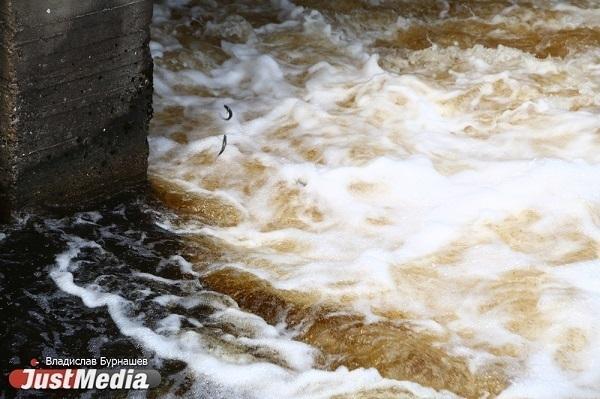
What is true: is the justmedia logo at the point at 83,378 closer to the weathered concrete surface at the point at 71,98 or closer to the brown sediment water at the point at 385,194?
the brown sediment water at the point at 385,194

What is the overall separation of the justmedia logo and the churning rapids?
0.38 ft

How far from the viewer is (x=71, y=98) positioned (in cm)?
505

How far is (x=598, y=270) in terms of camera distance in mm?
4945

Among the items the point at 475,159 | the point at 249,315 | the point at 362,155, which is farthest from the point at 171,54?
the point at 249,315

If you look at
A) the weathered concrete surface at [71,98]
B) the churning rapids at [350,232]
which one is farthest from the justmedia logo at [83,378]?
the weathered concrete surface at [71,98]

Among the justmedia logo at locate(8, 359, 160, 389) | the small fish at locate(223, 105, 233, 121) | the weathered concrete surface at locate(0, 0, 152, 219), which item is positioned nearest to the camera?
the justmedia logo at locate(8, 359, 160, 389)

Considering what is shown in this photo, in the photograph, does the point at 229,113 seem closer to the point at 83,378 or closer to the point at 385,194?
the point at 385,194

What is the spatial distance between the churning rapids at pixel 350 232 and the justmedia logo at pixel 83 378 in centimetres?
11

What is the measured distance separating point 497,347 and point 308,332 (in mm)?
904

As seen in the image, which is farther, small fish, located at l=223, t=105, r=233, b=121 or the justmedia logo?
small fish, located at l=223, t=105, r=233, b=121

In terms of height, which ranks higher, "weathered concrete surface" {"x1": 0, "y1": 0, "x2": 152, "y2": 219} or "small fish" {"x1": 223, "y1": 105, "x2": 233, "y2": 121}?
"weathered concrete surface" {"x1": 0, "y1": 0, "x2": 152, "y2": 219}

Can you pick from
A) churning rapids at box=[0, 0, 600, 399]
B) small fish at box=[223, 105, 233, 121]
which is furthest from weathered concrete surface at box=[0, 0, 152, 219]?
small fish at box=[223, 105, 233, 121]

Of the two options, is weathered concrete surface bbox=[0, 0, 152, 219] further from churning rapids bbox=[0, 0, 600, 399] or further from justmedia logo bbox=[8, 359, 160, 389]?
justmedia logo bbox=[8, 359, 160, 389]

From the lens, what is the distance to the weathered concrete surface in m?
4.76
